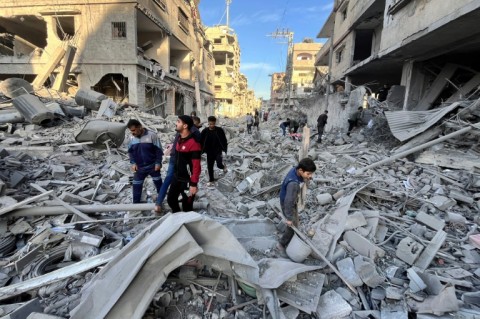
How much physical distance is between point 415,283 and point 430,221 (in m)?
1.75

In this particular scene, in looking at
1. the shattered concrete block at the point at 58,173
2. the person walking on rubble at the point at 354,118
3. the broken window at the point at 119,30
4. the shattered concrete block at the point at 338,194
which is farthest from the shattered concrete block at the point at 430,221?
the broken window at the point at 119,30

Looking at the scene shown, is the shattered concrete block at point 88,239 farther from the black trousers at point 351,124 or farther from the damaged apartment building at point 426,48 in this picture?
the black trousers at point 351,124

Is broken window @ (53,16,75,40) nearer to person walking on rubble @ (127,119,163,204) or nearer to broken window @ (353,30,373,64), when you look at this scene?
person walking on rubble @ (127,119,163,204)

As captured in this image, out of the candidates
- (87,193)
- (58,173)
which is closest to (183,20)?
(58,173)

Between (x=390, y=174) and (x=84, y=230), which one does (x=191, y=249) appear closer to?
(x=84, y=230)

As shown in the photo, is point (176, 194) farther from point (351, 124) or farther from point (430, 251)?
point (351, 124)

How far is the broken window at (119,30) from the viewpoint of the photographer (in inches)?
723

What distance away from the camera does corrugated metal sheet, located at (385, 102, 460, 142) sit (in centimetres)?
710

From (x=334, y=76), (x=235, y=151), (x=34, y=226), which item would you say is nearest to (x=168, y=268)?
(x=34, y=226)

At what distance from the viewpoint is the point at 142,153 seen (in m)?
4.42

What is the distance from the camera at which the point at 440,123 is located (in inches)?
278

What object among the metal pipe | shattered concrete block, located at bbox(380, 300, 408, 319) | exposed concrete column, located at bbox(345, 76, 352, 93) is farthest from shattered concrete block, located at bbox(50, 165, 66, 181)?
exposed concrete column, located at bbox(345, 76, 352, 93)

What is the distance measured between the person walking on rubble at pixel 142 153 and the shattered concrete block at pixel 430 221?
4.65 metres

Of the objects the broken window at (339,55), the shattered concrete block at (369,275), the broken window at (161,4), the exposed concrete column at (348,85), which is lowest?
the shattered concrete block at (369,275)
